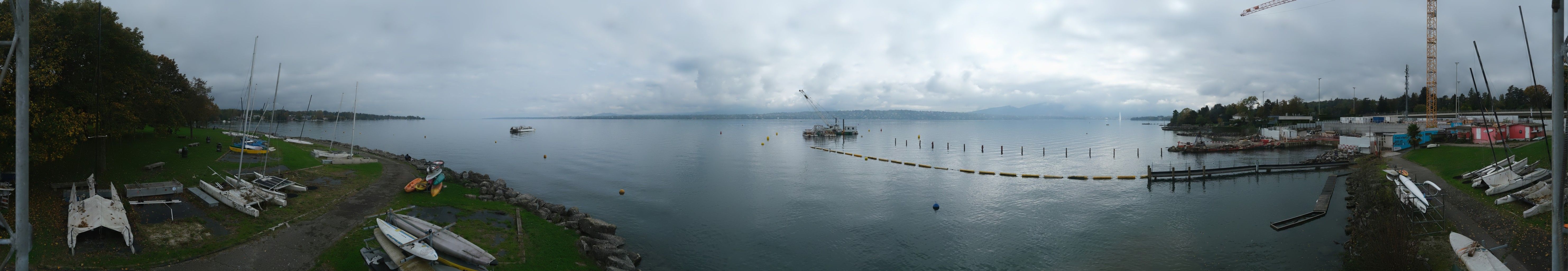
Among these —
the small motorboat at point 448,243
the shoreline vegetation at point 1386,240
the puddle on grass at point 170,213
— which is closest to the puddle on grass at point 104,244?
the puddle on grass at point 170,213

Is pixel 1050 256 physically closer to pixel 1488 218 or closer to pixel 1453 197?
pixel 1488 218

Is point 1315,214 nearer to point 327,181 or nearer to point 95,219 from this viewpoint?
point 95,219

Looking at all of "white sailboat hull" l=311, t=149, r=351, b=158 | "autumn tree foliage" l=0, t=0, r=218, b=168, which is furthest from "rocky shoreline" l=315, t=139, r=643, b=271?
"autumn tree foliage" l=0, t=0, r=218, b=168

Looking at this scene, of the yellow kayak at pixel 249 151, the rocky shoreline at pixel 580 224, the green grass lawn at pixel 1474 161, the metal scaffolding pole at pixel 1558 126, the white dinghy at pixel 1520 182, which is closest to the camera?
the metal scaffolding pole at pixel 1558 126

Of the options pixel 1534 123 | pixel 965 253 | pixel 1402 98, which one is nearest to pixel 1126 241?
pixel 965 253

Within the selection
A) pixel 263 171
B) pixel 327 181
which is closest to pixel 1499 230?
pixel 327 181

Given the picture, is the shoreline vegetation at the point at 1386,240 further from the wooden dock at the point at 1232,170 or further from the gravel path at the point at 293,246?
the gravel path at the point at 293,246
